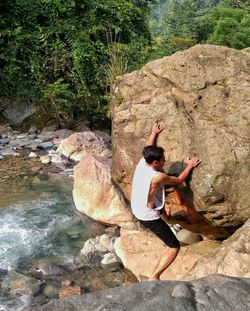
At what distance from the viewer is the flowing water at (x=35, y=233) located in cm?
680

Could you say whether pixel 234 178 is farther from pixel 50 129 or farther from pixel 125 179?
pixel 50 129

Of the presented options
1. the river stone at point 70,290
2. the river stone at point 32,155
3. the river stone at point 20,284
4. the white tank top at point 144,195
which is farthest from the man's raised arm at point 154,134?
the river stone at point 32,155

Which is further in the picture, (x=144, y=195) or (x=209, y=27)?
(x=209, y=27)

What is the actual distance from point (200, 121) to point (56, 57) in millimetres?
10265

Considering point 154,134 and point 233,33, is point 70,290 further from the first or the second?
point 233,33

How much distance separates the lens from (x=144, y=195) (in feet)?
17.1

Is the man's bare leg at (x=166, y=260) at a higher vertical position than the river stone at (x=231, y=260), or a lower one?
lower

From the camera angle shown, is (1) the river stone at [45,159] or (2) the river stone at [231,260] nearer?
(2) the river stone at [231,260]

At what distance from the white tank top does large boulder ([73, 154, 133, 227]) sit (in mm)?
2612

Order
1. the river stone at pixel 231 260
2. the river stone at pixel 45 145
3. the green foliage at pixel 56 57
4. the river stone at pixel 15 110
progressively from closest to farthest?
1. the river stone at pixel 231 260
2. the river stone at pixel 45 145
3. the green foliage at pixel 56 57
4. the river stone at pixel 15 110

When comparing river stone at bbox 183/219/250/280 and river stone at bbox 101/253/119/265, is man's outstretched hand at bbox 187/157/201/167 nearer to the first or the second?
river stone at bbox 183/219/250/280

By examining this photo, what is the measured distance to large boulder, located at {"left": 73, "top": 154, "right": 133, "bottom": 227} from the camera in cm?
Answer: 812

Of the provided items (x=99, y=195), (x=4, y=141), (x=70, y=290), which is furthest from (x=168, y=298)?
(x=4, y=141)

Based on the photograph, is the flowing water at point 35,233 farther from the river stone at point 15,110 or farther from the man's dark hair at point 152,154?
the river stone at point 15,110
